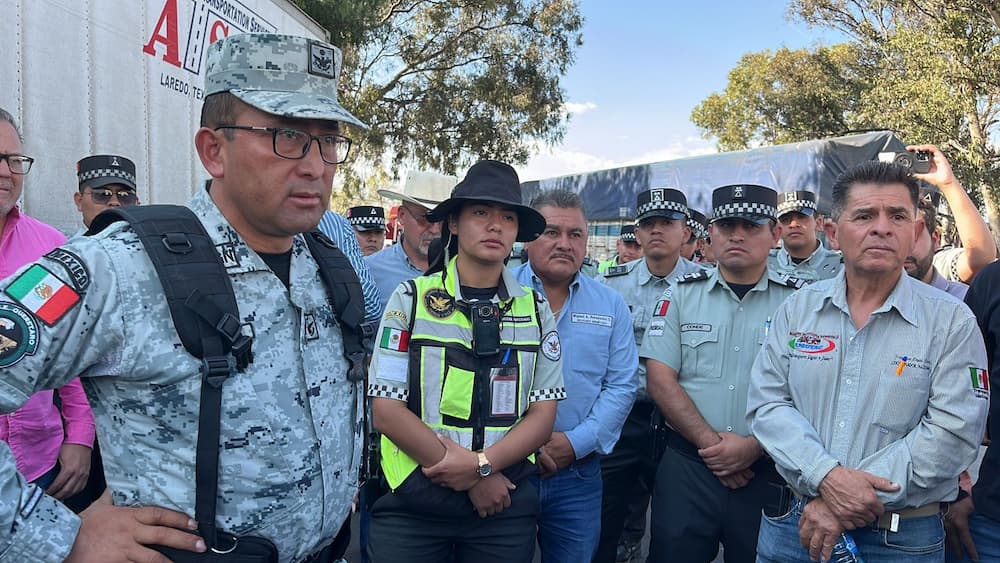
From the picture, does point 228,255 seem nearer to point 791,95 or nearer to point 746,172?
point 746,172

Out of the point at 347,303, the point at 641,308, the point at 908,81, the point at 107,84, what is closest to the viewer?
the point at 347,303

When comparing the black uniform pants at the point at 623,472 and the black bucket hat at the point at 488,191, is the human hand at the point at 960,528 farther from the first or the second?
the black bucket hat at the point at 488,191

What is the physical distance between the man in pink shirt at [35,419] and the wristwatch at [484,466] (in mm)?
1494

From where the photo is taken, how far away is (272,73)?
4.66 feet

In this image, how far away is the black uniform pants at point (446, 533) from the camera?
2.14 m

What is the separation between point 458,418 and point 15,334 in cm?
133

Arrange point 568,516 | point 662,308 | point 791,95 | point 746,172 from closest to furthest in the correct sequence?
point 568,516 → point 662,308 → point 746,172 → point 791,95

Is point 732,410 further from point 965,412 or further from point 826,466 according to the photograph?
point 965,412

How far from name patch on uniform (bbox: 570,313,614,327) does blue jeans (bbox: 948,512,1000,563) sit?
153 centimetres

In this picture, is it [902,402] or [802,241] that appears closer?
[902,402]

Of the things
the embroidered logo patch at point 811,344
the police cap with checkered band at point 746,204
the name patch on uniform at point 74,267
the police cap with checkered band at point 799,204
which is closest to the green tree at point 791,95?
the police cap with checkered band at point 799,204

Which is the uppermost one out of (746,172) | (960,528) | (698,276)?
(746,172)

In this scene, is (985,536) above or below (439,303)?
below

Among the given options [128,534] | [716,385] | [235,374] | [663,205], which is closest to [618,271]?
→ [663,205]
